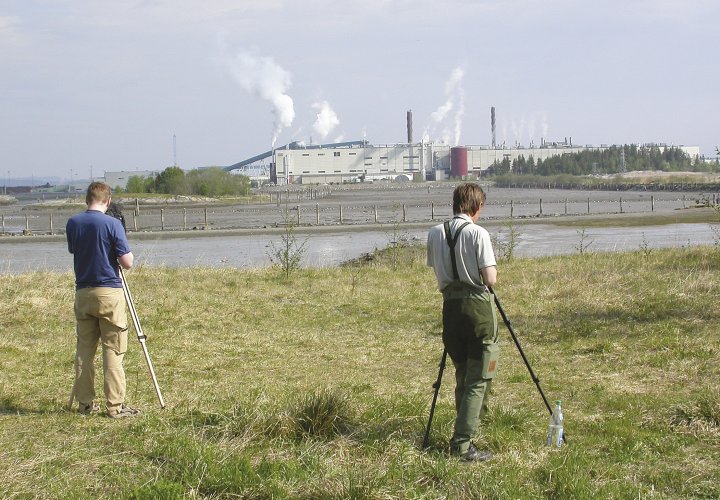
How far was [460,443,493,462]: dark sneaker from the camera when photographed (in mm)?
5727

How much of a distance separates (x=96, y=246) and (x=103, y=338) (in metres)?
0.80

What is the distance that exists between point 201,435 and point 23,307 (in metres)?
8.06

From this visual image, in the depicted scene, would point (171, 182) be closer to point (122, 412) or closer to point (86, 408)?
point (86, 408)

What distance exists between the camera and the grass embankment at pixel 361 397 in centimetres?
529

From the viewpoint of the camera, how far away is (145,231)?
4491cm

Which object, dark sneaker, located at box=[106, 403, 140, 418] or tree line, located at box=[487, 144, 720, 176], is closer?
dark sneaker, located at box=[106, 403, 140, 418]

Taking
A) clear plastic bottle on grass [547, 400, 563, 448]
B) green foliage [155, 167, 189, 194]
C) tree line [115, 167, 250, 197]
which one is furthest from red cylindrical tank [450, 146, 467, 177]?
clear plastic bottle on grass [547, 400, 563, 448]

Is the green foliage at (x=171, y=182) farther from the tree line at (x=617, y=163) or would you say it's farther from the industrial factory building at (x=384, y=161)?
the tree line at (x=617, y=163)

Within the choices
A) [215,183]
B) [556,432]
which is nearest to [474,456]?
[556,432]

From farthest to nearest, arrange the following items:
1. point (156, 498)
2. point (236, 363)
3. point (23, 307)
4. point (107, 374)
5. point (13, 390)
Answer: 1. point (23, 307)
2. point (236, 363)
3. point (13, 390)
4. point (107, 374)
5. point (156, 498)

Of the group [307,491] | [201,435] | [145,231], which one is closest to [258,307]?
[201,435]

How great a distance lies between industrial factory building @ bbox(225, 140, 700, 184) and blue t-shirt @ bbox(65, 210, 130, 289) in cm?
16331

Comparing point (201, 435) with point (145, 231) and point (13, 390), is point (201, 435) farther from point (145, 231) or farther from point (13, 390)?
point (145, 231)

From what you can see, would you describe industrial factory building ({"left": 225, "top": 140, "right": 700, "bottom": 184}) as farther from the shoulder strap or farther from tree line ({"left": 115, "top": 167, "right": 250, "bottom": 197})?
the shoulder strap
